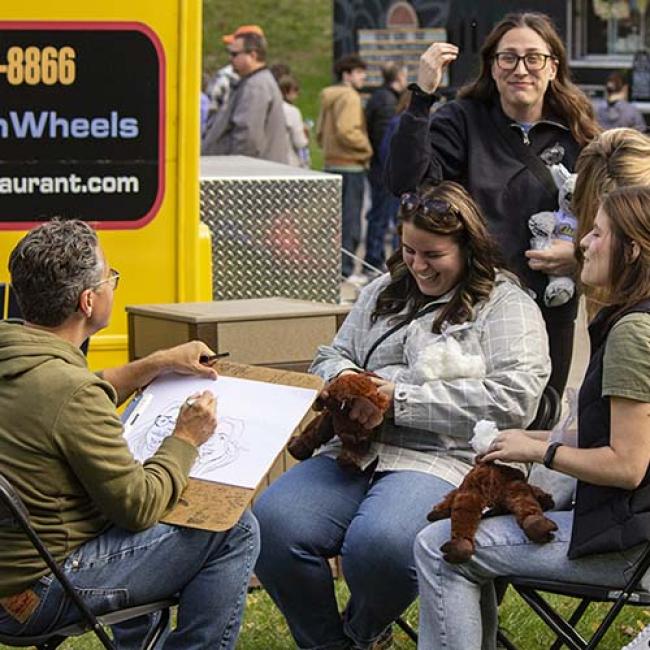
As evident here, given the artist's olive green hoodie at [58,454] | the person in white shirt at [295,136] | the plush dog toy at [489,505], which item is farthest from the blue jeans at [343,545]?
the person in white shirt at [295,136]

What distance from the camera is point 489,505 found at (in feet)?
11.5

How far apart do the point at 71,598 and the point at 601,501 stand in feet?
3.90

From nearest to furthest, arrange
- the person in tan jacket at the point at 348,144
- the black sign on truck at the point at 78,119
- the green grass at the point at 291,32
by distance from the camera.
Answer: the black sign on truck at the point at 78,119 → the person in tan jacket at the point at 348,144 → the green grass at the point at 291,32

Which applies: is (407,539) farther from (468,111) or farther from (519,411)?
(468,111)

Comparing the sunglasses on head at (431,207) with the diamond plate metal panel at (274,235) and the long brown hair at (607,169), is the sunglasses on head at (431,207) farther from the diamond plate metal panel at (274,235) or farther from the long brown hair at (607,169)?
the diamond plate metal panel at (274,235)

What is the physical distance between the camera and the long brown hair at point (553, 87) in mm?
4543

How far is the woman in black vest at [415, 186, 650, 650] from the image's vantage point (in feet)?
10.5

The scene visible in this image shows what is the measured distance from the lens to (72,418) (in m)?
3.13

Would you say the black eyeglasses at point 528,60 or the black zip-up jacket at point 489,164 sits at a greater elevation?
the black eyeglasses at point 528,60

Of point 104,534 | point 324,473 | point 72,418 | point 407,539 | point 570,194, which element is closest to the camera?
point 72,418

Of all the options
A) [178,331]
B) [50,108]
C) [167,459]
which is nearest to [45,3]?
[50,108]

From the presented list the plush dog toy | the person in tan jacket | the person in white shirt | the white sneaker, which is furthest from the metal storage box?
the person in white shirt

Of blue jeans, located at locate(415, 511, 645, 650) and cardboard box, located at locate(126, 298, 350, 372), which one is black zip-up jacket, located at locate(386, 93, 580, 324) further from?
blue jeans, located at locate(415, 511, 645, 650)

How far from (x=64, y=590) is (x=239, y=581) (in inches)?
17.4
